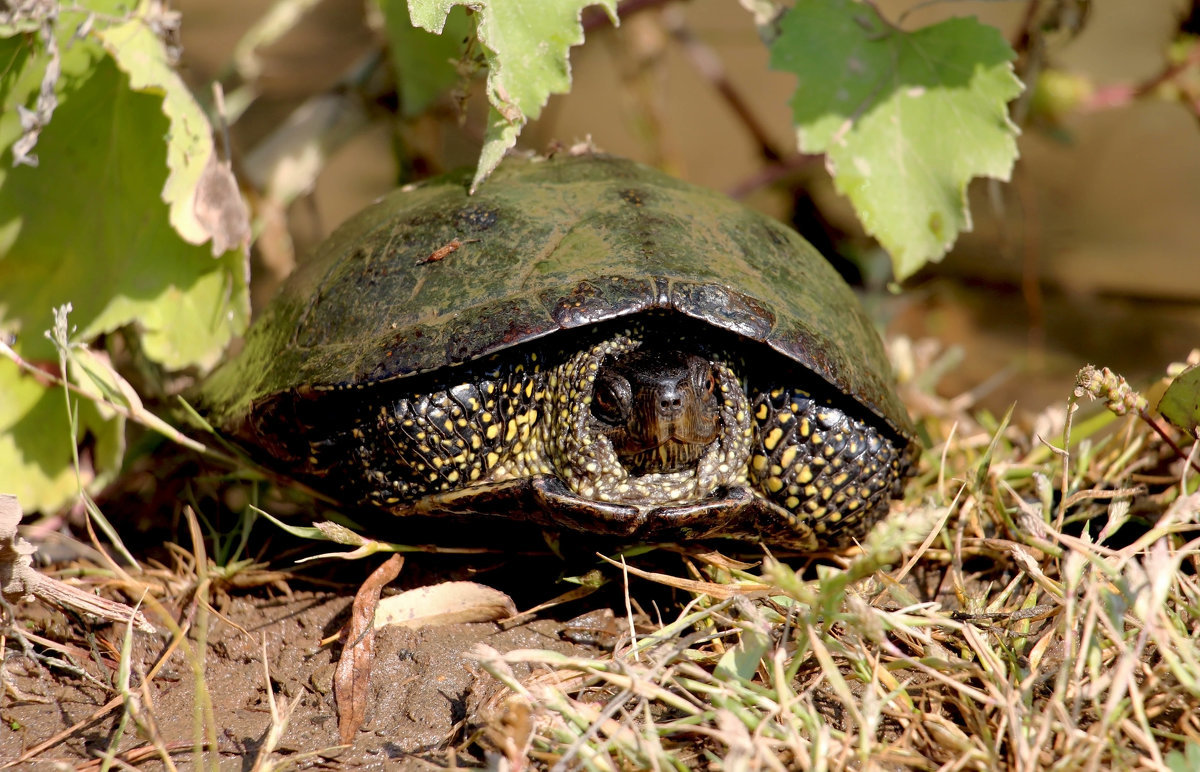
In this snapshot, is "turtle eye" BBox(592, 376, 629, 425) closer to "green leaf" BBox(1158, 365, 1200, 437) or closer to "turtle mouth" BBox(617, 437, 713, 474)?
"turtle mouth" BBox(617, 437, 713, 474)

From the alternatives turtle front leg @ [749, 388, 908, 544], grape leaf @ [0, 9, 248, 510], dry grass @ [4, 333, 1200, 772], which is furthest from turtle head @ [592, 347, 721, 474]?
grape leaf @ [0, 9, 248, 510]

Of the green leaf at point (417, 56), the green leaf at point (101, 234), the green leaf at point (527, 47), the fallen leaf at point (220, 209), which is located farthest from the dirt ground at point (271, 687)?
the green leaf at point (417, 56)

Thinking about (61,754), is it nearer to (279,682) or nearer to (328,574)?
(279,682)

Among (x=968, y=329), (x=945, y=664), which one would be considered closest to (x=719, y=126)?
(x=968, y=329)

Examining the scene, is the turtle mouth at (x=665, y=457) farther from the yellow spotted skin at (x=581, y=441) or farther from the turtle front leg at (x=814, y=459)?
the turtle front leg at (x=814, y=459)

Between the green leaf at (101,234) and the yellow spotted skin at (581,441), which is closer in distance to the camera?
the yellow spotted skin at (581,441)

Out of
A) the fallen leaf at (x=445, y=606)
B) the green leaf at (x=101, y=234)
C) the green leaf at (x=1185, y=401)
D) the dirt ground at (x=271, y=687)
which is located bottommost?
the dirt ground at (x=271, y=687)

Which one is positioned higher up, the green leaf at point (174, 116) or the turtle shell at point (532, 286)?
the green leaf at point (174, 116)

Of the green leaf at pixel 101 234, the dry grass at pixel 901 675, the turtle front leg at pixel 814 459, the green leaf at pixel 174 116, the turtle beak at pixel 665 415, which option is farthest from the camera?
the green leaf at pixel 101 234
